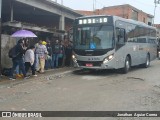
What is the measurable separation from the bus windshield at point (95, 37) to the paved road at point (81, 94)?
177 cm

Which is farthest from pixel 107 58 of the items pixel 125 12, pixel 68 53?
pixel 125 12

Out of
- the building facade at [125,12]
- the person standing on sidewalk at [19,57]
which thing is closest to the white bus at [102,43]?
the person standing on sidewalk at [19,57]

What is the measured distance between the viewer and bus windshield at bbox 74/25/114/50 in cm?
1630

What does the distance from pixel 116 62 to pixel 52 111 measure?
842 cm

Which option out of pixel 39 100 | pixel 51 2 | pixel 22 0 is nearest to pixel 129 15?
pixel 51 2

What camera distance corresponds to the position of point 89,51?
16453mm

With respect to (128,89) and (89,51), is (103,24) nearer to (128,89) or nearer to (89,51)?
(89,51)

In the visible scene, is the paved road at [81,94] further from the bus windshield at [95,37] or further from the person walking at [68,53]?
the person walking at [68,53]

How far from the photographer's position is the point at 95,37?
16.5 metres

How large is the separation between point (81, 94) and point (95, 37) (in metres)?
5.73

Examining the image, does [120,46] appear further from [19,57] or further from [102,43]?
[19,57]

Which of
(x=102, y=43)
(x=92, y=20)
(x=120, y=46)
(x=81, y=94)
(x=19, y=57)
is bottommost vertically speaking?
(x=81, y=94)

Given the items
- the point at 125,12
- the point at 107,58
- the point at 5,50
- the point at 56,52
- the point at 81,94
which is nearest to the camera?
the point at 81,94

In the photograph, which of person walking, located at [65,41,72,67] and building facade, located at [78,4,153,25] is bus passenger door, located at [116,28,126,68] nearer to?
person walking, located at [65,41,72,67]
